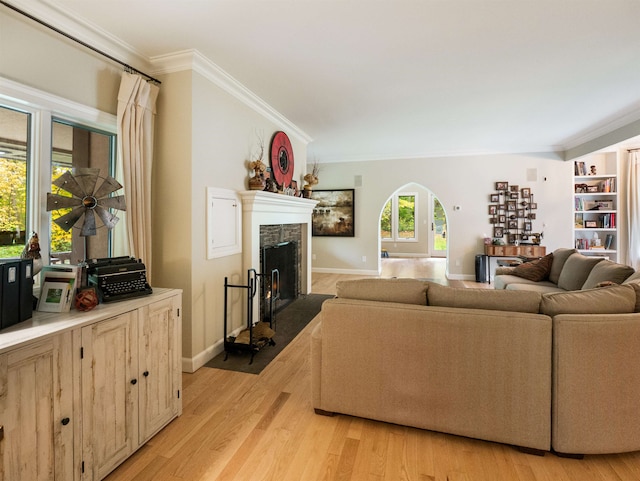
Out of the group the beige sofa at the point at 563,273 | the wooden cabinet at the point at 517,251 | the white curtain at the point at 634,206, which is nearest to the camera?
the beige sofa at the point at 563,273

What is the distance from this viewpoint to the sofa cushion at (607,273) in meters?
2.87

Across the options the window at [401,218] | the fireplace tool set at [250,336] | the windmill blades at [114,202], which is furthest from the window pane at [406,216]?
→ the windmill blades at [114,202]

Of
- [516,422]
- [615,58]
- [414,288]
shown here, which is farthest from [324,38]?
[516,422]

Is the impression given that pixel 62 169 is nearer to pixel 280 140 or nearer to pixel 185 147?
Answer: pixel 185 147

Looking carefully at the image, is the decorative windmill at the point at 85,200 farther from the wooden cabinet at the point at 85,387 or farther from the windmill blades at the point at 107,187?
the wooden cabinet at the point at 85,387

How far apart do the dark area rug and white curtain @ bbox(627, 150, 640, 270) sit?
5.53m

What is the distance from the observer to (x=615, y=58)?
2896 mm

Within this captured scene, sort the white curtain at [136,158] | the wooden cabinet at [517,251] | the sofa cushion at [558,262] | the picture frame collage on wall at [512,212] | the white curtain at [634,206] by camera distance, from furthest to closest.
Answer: the picture frame collage on wall at [512,212] → the wooden cabinet at [517,251] → the white curtain at [634,206] → the sofa cushion at [558,262] → the white curtain at [136,158]

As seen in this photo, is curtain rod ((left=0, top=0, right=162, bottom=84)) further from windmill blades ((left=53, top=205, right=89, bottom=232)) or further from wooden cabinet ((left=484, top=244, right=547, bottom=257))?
wooden cabinet ((left=484, top=244, right=547, bottom=257))

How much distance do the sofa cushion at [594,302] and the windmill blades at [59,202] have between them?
2.91 meters

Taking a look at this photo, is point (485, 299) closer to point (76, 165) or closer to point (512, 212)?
point (76, 165)

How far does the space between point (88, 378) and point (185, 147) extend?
1903 millimetres

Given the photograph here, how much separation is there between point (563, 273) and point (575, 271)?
0.79 ft

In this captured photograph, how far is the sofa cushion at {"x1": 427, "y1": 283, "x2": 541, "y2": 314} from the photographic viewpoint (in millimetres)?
1863
